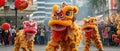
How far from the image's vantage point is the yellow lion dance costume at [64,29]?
11.9m

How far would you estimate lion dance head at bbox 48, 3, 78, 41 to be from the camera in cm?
1186

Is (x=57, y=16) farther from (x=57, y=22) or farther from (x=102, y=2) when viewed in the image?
(x=102, y=2)

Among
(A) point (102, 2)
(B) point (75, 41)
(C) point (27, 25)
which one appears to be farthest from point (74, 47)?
(A) point (102, 2)

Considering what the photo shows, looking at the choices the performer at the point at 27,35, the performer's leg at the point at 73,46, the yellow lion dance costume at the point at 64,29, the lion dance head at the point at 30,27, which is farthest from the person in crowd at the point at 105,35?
the performer's leg at the point at 73,46

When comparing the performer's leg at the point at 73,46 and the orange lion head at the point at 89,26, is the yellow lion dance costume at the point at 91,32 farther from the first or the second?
the performer's leg at the point at 73,46

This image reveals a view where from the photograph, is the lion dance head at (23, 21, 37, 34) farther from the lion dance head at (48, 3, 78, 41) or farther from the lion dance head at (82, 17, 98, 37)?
the lion dance head at (82, 17, 98, 37)

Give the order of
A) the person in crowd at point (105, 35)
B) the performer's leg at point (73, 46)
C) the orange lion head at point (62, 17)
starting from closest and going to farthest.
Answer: the orange lion head at point (62, 17)
the performer's leg at point (73, 46)
the person in crowd at point (105, 35)

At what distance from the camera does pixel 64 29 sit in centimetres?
1194

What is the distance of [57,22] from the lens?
1181 cm

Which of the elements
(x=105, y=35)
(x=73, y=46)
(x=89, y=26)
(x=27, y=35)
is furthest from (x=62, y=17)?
(x=105, y=35)

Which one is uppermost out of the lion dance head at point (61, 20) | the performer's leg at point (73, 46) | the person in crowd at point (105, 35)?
the lion dance head at point (61, 20)

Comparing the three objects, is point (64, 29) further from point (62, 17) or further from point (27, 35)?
point (27, 35)

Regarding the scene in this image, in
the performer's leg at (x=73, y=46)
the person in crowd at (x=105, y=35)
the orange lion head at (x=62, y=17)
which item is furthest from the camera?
the person in crowd at (x=105, y=35)

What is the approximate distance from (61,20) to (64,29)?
30 cm
